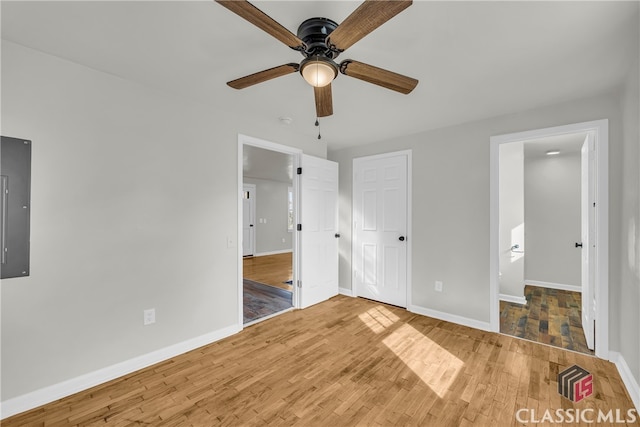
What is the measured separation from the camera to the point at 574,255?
4.66m

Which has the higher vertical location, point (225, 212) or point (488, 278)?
point (225, 212)

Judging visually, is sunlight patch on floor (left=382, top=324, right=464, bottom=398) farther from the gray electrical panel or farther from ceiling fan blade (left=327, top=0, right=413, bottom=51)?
the gray electrical panel

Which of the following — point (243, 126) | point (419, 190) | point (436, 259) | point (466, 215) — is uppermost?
point (243, 126)

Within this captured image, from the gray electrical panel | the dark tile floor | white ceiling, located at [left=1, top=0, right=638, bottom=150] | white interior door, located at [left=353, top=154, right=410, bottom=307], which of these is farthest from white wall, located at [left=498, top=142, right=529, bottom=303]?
the gray electrical panel

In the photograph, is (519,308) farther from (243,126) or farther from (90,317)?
(90,317)

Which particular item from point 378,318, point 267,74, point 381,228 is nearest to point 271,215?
point 381,228

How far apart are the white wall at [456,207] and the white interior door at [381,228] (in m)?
0.18

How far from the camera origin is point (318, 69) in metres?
1.53

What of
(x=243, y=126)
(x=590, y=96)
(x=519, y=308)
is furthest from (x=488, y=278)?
(x=243, y=126)

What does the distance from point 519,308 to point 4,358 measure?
5167mm

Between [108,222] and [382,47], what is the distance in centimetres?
241

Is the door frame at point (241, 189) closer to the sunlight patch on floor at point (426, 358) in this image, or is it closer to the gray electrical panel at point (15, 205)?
the sunlight patch on floor at point (426, 358)

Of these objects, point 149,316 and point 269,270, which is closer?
point 149,316

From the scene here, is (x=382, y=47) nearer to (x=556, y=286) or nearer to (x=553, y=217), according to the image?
(x=553, y=217)
